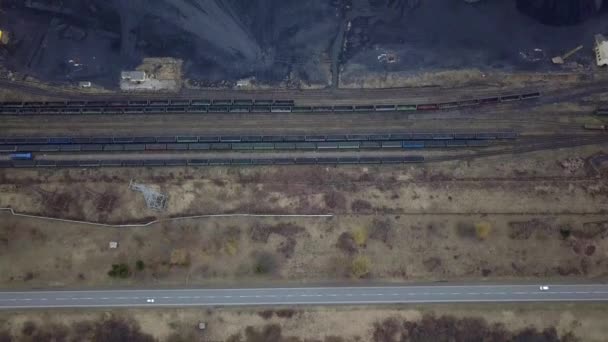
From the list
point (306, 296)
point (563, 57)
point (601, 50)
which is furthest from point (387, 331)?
point (601, 50)

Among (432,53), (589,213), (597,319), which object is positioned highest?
(432,53)

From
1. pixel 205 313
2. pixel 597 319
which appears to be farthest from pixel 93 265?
pixel 597 319

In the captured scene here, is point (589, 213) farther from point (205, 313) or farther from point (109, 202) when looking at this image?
point (109, 202)

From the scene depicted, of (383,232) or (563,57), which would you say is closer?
(383,232)

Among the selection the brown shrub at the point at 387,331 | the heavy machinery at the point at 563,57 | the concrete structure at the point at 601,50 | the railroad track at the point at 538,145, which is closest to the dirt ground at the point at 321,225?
the railroad track at the point at 538,145

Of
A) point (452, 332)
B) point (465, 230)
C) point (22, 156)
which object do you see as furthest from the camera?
point (22, 156)

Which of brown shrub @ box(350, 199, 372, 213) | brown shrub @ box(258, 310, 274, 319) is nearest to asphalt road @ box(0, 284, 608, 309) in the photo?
brown shrub @ box(258, 310, 274, 319)

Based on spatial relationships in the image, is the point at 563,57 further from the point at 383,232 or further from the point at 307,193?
the point at 307,193
